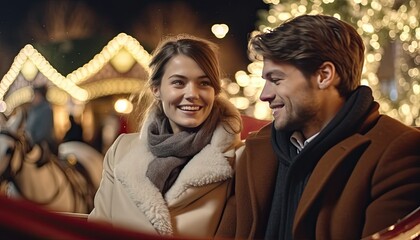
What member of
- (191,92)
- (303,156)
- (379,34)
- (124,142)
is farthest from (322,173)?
(379,34)

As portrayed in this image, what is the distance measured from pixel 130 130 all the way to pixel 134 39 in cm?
11

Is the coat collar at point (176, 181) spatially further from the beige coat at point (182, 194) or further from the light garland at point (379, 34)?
the light garland at point (379, 34)

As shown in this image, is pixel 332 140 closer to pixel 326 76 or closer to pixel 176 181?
pixel 326 76

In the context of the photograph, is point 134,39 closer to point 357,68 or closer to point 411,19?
point 357,68

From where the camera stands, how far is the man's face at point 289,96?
1.36 feet

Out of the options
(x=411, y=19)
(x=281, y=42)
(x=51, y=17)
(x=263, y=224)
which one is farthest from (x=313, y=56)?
(x=411, y=19)

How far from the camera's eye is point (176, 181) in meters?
0.53

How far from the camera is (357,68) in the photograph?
1.36ft

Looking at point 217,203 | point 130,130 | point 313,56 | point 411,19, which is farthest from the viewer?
point 411,19

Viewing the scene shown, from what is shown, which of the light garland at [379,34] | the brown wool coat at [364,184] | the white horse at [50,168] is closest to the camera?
the brown wool coat at [364,184]

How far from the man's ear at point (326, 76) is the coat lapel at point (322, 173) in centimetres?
4

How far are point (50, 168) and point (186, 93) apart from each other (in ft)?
0.54

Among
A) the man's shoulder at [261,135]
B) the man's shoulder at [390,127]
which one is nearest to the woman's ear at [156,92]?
the man's shoulder at [261,135]

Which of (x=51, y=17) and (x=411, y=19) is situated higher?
(x=411, y=19)
